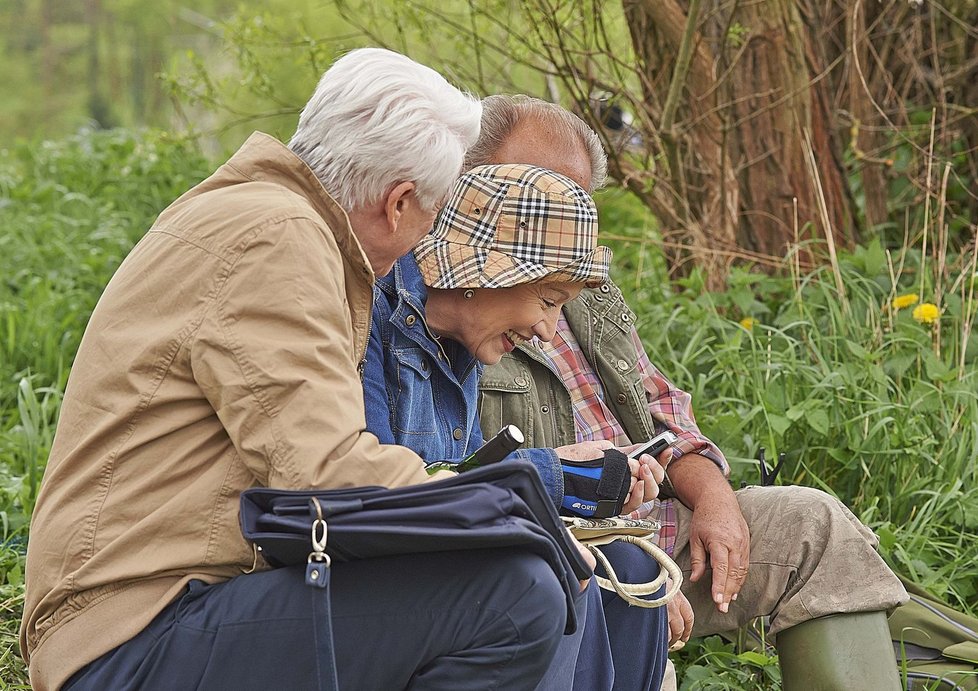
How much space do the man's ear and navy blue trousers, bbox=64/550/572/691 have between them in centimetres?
55

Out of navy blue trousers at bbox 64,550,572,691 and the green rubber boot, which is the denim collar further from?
the green rubber boot

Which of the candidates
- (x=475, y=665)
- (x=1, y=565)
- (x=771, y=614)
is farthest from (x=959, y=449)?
(x=1, y=565)

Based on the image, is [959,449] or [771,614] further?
[959,449]

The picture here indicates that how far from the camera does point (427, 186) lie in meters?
1.95

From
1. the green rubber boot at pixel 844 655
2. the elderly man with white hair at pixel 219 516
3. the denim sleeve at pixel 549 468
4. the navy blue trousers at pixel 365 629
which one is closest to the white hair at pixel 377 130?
the elderly man with white hair at pixel 219 516

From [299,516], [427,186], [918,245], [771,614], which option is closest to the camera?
[299,516]

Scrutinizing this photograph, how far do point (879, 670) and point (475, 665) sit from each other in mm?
1034

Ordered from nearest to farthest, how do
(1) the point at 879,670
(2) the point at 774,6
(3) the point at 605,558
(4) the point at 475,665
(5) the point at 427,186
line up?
(4) the point at 475,665, (5) the point at 427,186, (3) the point at 605,558, (1) the point at 879,670, (2) the point at 774,6

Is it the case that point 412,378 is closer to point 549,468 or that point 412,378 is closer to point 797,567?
point 549,468

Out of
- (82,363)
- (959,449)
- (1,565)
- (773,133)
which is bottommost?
(959,449)

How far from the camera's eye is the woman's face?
93.9 inches

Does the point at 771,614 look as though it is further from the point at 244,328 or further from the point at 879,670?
the point at 244,328

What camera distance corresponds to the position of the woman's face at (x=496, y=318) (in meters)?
2.38

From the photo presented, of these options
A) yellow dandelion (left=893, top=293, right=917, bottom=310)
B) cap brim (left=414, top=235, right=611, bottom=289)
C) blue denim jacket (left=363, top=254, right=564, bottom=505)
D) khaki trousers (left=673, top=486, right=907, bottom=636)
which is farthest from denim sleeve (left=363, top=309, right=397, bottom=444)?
yellow dandelion (left=893, top=293, right=917, bottom=310)
